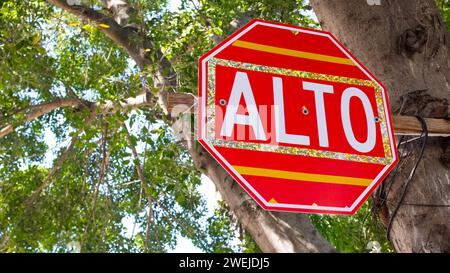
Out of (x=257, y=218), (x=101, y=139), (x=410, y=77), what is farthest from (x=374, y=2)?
(x=101, y=139)

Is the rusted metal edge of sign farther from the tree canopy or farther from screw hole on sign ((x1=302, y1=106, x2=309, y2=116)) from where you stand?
the tree canopy

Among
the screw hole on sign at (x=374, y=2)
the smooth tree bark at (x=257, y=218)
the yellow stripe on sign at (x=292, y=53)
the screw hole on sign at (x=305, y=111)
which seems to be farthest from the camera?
the smooth tree bark at (x=257, y=218)

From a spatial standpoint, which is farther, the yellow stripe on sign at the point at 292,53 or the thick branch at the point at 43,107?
the thick branch at the point at 43,107

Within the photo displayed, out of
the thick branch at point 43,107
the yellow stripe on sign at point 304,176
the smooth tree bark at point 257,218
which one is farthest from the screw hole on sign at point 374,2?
the thick branch at point 43,107

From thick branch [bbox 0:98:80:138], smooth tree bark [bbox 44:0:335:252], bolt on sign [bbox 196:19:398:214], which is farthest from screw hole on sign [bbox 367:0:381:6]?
thick branch [bbox 0:98:80:138]

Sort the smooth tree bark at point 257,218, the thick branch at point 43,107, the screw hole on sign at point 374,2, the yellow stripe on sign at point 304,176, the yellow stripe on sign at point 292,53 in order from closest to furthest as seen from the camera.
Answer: the yellow stripe on sign at point 304,176 → the yellow stripe on sign at point 292,53 → the screw hole on sign at point 374,2 → the smooth tree bark at point 257,218 → the thick branch at point 43,107

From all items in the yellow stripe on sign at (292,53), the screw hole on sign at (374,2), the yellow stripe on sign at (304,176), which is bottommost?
the yellow stripe on sign at (304,176)

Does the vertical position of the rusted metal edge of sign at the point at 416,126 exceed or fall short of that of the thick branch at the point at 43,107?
it falls short

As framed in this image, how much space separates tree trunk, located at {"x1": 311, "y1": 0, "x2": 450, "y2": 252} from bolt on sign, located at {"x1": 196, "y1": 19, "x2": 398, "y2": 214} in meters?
0.25

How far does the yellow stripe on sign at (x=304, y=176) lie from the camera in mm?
1653

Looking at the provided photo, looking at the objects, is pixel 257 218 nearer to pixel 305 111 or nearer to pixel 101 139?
pixel 305 111

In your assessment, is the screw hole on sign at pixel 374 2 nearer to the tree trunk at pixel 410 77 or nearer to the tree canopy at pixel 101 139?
the tree trunk at pixel 410 77

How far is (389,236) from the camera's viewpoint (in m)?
2.11
